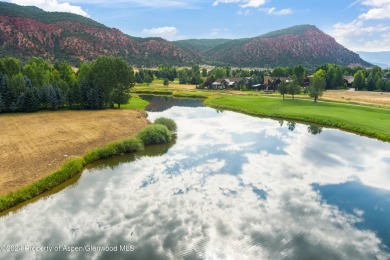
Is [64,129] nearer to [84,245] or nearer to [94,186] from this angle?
[94,186]

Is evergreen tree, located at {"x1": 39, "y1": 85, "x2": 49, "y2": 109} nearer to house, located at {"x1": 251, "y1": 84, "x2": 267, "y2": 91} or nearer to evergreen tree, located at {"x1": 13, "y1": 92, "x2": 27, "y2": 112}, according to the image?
evergreen tree, located at {"x1": 13, "y1": 92, "x2": 27, "y2": 112}

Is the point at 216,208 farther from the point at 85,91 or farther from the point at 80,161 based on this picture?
the point at 85,91

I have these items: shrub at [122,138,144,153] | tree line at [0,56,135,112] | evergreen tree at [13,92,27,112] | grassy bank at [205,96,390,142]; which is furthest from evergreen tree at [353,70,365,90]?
evergreen tree at [13,92,27,112]

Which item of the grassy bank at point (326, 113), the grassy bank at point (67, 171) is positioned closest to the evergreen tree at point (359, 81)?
the grassy bank at point (326, 113)

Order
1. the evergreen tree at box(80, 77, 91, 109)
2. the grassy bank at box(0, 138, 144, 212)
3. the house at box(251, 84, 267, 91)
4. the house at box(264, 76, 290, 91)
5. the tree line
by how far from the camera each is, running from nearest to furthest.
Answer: the grassy bank at box(0, 138, 144, 212) < the tree line < the evergreen tree at box(80, 77, 91, 109) < the house at box(264, 76, 290, 91) < the house at box(251, 84, 267, 91)

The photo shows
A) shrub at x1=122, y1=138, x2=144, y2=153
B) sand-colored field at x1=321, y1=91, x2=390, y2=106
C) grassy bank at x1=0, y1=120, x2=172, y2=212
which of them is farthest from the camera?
sand-colored field at x1=321, y1=91, x2=390, y2=106

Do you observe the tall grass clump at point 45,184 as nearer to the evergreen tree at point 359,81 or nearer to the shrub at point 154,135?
the shrub at point 154,135

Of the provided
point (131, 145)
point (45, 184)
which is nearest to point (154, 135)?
point (131, 145)
